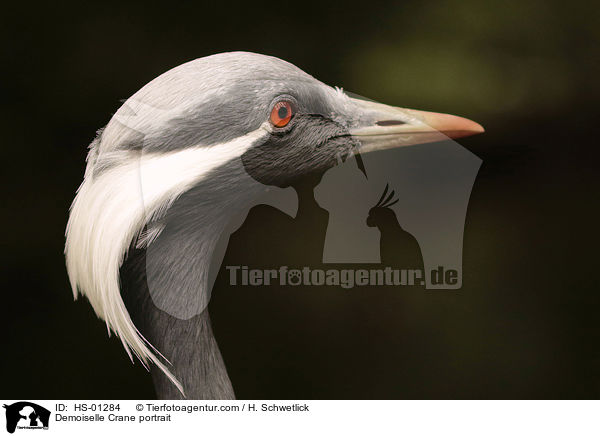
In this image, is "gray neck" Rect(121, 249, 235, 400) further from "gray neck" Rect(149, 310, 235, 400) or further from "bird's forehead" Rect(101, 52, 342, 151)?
"bird's forehead" Rect(101, 52, 342, 151)

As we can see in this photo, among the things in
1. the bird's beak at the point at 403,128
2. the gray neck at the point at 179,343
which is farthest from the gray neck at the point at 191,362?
the bird's beak at the point at 403,128

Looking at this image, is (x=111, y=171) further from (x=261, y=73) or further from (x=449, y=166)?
(x=449, y=166)

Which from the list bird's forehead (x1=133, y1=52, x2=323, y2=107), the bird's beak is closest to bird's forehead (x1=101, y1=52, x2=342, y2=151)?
bird's forehead (x1=133, y1=52, x2=323, y2=107)

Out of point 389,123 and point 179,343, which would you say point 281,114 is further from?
point 179,343

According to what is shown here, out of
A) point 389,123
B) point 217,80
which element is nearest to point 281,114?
point 217,80

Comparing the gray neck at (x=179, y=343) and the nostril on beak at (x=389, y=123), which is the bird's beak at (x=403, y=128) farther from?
the gray neck at (x=179, y=343)

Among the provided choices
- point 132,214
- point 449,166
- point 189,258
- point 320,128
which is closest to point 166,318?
point 189,258
